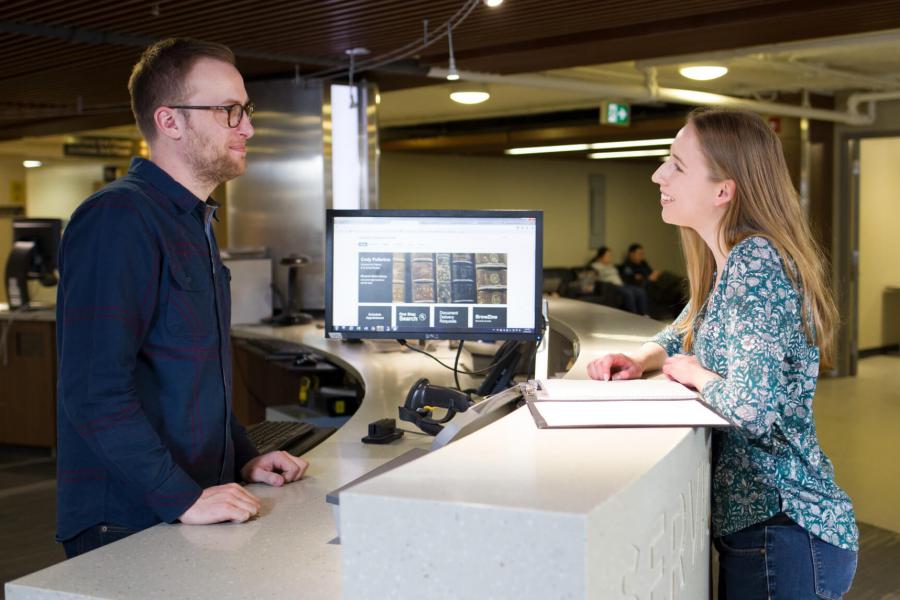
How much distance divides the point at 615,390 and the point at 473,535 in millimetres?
796

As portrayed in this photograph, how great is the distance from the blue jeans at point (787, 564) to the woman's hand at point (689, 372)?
28cm

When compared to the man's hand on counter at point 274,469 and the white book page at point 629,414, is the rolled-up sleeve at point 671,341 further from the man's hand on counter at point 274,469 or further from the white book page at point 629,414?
the man's hand on counter at point 274,469

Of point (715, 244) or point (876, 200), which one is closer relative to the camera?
point (715, 244)

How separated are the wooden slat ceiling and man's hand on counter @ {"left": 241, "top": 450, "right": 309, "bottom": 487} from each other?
3058mm

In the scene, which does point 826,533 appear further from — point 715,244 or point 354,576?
point 354,576

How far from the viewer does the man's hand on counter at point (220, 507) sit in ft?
5.62

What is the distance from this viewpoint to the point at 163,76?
1871 mm

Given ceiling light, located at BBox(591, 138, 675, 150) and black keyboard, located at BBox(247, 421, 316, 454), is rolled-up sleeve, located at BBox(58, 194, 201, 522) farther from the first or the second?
ceiling light, located at BBox(591, 138, 675, 150)

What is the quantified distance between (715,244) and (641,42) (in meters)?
4.14

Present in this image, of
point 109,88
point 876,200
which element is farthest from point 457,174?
point 109,88

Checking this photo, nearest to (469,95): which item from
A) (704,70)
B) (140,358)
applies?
(704,70)

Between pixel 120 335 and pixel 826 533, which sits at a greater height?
pixel 120 335

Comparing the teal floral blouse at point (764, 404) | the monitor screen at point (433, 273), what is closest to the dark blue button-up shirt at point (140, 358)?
the monitor screen at point (433, 273)

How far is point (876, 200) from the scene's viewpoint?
1190cm
